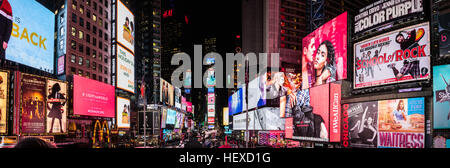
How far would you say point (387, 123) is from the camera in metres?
23.8

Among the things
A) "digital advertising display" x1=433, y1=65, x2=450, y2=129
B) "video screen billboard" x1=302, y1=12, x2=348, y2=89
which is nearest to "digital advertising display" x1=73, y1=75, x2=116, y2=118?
"video screen billboard" x1=302, y1=12, x2=348, y2=89

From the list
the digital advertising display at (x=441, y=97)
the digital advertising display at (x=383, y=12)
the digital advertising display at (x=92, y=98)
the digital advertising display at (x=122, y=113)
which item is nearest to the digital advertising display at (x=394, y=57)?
the digital advertising display at (x=441, y=97)

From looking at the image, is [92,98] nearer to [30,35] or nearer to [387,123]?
[30,35]

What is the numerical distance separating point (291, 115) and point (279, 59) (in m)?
66.4

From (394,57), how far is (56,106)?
3711 centimetres

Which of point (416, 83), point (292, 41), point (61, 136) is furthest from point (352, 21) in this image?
point (292, 41)

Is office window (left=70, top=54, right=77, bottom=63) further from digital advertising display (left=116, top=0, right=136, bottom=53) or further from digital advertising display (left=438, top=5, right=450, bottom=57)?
digital advertising display (left=438, top=5, right=450, bottom=57)

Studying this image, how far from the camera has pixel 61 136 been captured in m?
41.8

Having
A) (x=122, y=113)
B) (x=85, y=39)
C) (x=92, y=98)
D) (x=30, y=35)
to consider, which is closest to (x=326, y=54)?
(x=30, y=35)

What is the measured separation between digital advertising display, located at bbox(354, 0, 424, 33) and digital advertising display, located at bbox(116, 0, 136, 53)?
44471 mm

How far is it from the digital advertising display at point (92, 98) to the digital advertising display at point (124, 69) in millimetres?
4629

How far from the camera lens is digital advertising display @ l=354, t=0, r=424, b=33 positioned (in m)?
22.7

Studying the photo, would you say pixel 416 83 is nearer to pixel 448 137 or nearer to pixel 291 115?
pixel 448 137

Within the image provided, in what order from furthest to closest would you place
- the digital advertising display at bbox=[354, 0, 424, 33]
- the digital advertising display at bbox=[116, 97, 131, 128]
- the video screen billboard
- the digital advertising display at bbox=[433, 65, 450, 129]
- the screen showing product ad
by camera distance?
the digital advertising display at bbox=[116, 97, 131, 128], the screen showing product ad, the video screen billboard, the digital advertising display at bbox=[354, 0, 424, 33], the digital advertising display at bbox=[433, 65, 450, 129]
